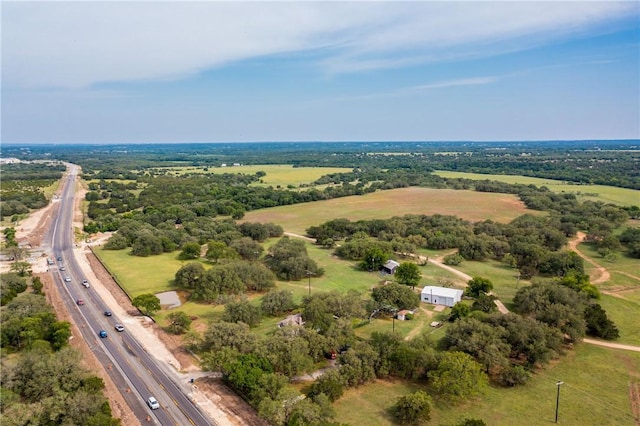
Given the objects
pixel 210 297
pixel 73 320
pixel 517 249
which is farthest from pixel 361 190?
pixel 73 320

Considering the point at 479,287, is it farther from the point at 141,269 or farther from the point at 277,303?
the point at 141,269

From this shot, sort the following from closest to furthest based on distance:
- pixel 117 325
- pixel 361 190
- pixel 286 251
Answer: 1. pixel 117 325
2. pixel 286 251
3. pixel 361 190

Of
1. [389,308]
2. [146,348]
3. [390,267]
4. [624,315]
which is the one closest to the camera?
[146,348]

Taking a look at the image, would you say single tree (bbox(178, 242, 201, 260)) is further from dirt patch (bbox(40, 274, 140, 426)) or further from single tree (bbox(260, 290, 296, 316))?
single tree (bbox(260, 290, 296, 316))

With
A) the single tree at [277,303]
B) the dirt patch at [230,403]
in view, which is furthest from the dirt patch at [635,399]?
the single tree at [277,303]

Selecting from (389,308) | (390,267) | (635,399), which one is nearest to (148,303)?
(389,308)

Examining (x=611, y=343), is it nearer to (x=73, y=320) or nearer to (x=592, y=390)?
(x=592, y=390)
